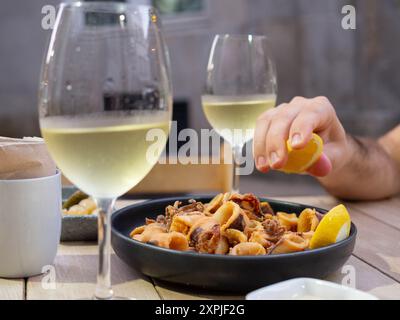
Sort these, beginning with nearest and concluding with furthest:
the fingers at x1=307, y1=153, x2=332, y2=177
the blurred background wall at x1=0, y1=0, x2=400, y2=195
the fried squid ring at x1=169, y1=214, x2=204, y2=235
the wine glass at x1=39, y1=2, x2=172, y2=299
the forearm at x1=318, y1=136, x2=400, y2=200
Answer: the wine glass at x1=39, y1=2, x2=172, y2=299
the fried squid ring at x1=169, y1=214, x2=204, y2=235
the fingers at x1=307, y1=153, x2=332, y2=177
the forearm at x1=318, y1=136, x2=400, y2=200
the blurred background wall at x1=0, y1=0, x2=400, y2=195

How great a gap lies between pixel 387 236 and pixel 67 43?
2.14 ft

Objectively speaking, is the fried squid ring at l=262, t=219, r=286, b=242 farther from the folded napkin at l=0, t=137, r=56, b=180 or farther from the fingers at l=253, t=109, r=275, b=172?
the folded napkin at l=0, t=137, r=56, b=180

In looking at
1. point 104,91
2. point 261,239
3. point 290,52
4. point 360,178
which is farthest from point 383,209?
point 290,52

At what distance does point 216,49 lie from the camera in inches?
46.8

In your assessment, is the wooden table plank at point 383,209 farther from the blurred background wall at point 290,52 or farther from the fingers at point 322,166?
the blurred background wall at point 290,52

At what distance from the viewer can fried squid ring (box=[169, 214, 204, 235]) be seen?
Answer: 2.45 ft

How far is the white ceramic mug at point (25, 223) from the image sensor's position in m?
0.74

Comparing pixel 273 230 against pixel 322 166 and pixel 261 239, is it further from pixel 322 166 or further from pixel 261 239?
pixel 322 166

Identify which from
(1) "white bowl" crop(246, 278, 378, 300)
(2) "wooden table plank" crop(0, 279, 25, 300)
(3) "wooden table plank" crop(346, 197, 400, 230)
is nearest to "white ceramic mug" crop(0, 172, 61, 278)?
(2) "wooden table plank" crop(0, 279, 25, 300)

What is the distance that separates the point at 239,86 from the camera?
3.81 ft

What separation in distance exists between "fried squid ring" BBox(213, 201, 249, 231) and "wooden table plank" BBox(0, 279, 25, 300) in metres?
0.25

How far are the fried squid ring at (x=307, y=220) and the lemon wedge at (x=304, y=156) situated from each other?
66mm
